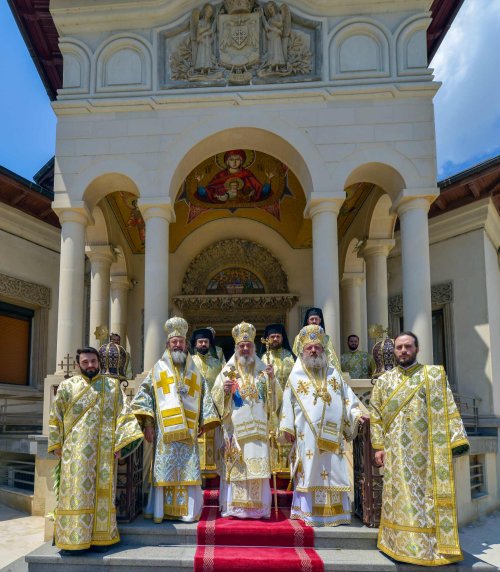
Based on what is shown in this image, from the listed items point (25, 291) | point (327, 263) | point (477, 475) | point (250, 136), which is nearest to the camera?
point (327, 263)

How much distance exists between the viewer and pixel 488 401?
37.2 feet

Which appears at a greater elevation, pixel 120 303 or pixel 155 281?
pixel 120 303

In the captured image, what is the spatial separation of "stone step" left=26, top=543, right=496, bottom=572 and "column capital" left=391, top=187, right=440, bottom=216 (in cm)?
535

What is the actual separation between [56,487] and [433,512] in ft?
11.8

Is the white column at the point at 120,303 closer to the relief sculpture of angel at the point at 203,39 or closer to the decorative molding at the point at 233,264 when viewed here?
the decorative molding at the point at 233,264

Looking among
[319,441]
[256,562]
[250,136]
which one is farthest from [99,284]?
[256,562]

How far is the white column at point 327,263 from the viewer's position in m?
8.71

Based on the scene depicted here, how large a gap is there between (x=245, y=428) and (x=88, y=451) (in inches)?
64.8

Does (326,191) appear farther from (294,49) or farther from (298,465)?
(298,465)

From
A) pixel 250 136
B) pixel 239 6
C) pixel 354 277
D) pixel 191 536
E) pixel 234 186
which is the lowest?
pixel 191 536

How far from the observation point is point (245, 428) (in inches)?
242

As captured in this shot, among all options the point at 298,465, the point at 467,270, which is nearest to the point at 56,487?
the point at 298,465

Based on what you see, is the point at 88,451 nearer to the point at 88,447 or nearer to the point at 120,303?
the point at 88,447

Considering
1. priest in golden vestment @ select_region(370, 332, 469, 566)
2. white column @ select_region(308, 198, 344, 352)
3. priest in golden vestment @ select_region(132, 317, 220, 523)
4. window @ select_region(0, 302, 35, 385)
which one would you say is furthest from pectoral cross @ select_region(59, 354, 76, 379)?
priest in golden vestment @ select_region(370, 332, 469, 566)
